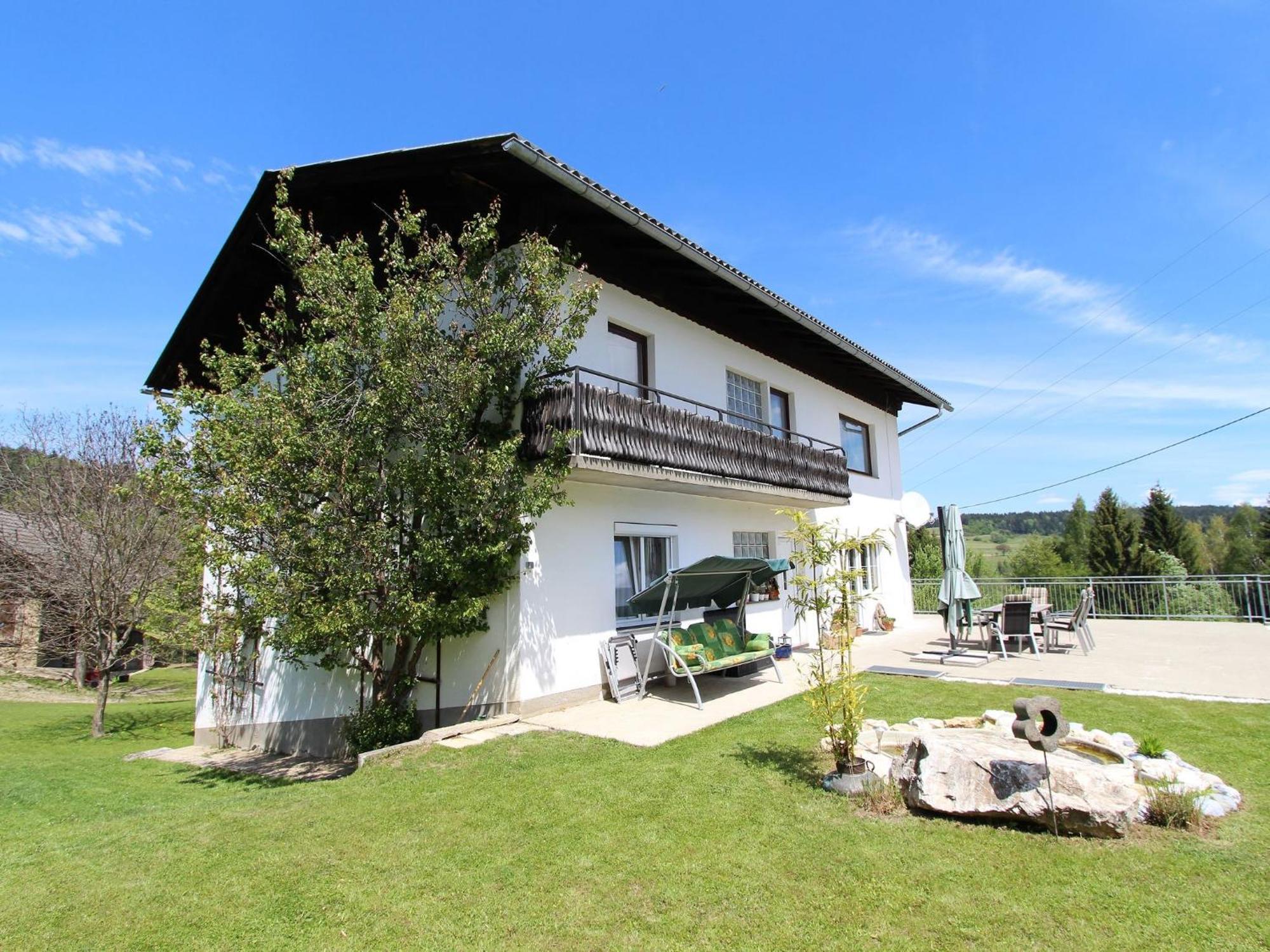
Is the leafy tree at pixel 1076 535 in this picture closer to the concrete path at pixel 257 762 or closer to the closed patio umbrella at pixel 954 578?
the closed patio umbrella at pixel 954 578

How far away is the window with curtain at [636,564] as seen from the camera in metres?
9.92

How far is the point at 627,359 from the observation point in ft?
35.3

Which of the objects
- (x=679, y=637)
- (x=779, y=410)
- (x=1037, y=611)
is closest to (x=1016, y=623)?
(x=1037, y=611)

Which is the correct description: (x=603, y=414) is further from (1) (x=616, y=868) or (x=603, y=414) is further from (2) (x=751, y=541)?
(2) (x=751, y=541)

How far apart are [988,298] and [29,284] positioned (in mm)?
23471

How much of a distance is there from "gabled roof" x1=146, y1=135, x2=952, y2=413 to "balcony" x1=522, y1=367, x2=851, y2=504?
2.05 m

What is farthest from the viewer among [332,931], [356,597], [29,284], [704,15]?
[29,284]

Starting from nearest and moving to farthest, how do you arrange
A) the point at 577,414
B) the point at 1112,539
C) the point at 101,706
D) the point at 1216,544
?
the point at 577,414 → the point at 101,706 → the point at 1112,539 → the point at 1216,544

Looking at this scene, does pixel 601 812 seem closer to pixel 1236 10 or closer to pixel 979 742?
pixel 979 742

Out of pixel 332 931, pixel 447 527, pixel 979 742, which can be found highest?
pixel 447 527

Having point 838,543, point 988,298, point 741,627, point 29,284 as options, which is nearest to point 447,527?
point 838,543

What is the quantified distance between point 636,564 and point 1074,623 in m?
7.98

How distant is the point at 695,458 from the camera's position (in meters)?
9.98

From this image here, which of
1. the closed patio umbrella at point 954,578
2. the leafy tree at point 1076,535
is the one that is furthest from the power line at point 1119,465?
the leafy tree at point 1076,535
